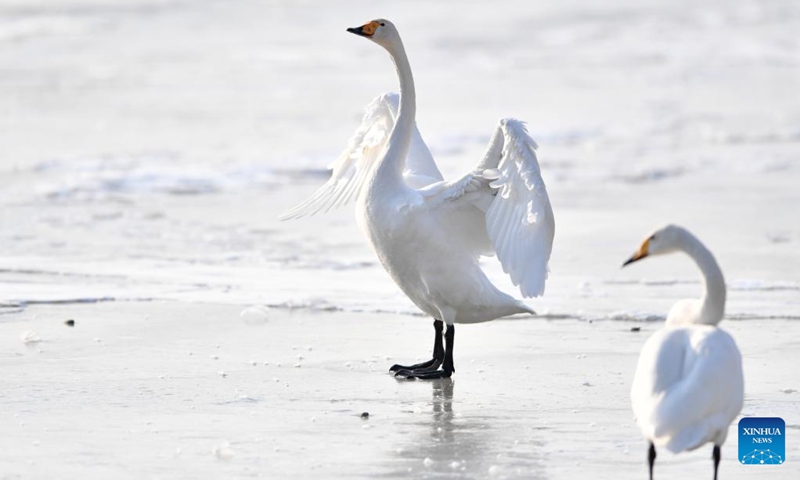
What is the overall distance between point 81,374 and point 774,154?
1312cm

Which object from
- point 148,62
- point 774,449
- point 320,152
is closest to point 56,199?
point 320,152

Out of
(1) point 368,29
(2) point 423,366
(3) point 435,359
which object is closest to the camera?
(2) point 423,366

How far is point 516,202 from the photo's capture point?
8.04m

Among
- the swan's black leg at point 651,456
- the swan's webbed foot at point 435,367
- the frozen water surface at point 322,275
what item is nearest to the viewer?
the swan's black leg at point 651,456

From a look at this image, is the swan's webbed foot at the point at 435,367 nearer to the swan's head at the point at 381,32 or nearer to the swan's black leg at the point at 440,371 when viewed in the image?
the swan's black leg at the point at 440,371

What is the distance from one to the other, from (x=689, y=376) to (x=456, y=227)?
3217 mm

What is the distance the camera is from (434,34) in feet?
130

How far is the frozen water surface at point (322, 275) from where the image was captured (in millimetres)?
6555

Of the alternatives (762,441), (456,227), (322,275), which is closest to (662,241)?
(762,441)

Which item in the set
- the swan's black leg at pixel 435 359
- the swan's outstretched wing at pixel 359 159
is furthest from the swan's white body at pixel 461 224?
the swan's outstretched wing at pixel 359 159

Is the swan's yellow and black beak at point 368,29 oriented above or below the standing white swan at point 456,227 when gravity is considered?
above

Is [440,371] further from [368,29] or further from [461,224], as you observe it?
[368,29]

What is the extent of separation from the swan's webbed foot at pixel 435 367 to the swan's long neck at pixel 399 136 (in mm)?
940

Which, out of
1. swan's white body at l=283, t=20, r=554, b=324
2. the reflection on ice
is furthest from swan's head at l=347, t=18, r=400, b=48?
the reflection on ice
